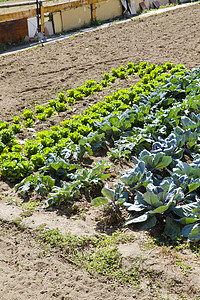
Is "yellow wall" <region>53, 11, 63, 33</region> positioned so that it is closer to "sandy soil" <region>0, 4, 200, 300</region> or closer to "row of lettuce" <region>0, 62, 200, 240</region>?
"sandy soil" <region>0, 4, 200, 300</region>

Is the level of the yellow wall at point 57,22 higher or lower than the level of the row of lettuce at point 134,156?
higher

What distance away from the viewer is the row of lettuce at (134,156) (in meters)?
3.43

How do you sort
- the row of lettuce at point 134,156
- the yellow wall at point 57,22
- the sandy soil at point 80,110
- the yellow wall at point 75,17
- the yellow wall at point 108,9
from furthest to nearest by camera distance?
the yellow wall at point 108,9
the yellow wall at point 75,17
the yellow wall at point 57,22
the row of lettuce at point 134,156
the sandy soil at point 80,110

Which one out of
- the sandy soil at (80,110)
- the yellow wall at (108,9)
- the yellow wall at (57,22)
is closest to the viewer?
the sandy soil at (80,110)

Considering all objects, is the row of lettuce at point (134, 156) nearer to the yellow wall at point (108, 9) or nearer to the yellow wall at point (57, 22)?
the yellow wall at point (57, 22)

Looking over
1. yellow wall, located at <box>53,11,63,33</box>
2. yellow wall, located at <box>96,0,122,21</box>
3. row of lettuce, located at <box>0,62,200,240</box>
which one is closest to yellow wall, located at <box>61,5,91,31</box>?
yellow wall, located at <box>53,11,63,33</box>

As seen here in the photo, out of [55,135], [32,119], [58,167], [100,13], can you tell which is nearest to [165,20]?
[100,13]

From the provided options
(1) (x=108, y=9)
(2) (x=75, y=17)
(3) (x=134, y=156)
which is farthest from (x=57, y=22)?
(3) (x=134, y=156)

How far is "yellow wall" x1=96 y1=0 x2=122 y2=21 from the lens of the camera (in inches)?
487

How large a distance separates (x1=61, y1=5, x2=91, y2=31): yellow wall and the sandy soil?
935mm

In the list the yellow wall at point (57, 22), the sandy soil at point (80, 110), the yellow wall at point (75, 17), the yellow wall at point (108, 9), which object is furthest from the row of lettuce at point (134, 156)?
the yellow wall at point (108, 9)

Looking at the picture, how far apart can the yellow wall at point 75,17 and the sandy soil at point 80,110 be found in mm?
935

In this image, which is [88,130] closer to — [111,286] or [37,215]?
[37,215]

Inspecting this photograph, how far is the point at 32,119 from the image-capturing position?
584 centimetres
